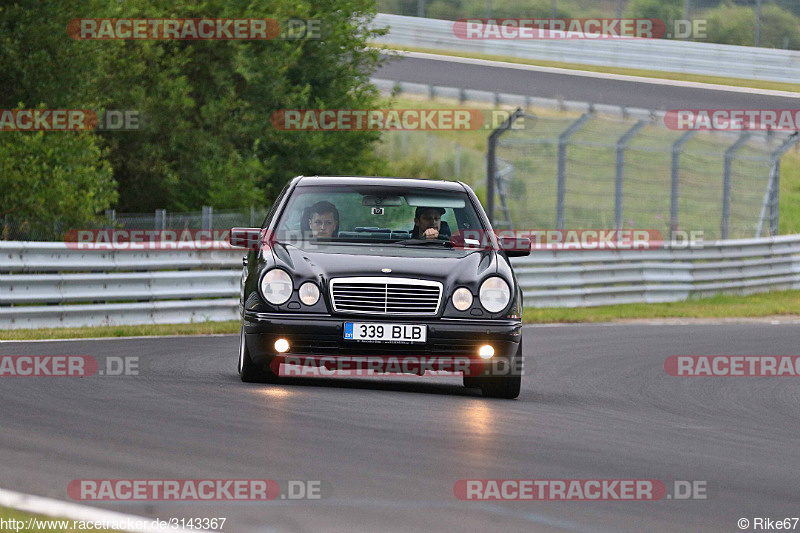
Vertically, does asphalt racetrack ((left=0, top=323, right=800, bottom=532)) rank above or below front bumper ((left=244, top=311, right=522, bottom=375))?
below

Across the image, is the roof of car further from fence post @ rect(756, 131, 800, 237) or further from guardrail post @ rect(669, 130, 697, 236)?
fence post @ rect(756, 131, 800, 237)

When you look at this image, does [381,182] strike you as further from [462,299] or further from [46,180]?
[46,180]

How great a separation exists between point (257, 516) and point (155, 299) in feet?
36.3

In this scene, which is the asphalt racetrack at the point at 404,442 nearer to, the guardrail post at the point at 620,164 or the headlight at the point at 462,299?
the headlight at the point at 462,299

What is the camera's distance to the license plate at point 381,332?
9.49m

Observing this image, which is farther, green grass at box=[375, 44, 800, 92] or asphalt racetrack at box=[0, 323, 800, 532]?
green grass at box=[375, 44, 800, 92]

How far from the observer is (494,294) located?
382 inches

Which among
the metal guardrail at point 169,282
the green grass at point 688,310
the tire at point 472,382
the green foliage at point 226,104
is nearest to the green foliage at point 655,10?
the green foliage at point 226,104

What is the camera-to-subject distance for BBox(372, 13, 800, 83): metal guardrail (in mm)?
40469

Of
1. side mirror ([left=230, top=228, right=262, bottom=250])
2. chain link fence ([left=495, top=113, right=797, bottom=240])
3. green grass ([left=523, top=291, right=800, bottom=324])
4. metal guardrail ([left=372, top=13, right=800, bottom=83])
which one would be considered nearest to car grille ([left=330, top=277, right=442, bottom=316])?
Answer: side mirror ([left=230, top=228, right=262, bottom=250])

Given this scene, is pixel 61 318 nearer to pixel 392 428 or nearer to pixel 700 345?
pixel 700 345

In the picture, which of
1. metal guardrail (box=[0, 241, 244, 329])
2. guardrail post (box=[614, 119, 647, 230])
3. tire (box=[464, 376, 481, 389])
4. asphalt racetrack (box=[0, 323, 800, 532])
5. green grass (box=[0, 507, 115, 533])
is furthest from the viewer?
guardrail post (box=[614, 119, 647, 230])

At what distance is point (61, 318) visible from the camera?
49.4 feet

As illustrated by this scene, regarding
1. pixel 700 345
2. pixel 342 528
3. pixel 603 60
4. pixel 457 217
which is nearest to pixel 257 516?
pixel 342 528
